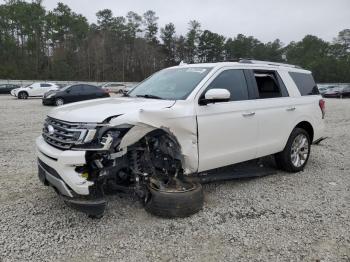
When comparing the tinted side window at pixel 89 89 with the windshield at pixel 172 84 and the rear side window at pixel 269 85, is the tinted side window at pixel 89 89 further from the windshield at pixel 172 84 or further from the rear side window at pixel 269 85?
the rear side window at pixel 269 85

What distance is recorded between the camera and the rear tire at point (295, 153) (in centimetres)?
611

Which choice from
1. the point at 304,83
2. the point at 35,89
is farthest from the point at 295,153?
the point at 35,89

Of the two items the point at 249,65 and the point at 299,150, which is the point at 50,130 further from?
the point at 299,150

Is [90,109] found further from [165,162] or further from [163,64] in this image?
[163,64]

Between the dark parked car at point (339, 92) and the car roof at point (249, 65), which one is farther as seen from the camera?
the dark parked car at point (339, 92)

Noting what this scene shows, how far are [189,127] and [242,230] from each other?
1.34m

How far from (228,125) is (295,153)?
2.08 metres

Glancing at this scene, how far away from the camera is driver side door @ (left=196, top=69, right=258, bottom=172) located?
459 cm

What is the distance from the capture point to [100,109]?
4160mm

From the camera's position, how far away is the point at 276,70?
6031 millimetres

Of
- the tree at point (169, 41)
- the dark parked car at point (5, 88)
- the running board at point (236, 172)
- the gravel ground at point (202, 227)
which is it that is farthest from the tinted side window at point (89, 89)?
the tree at point (169, 41)

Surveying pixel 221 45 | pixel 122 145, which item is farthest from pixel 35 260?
pixel 221 45

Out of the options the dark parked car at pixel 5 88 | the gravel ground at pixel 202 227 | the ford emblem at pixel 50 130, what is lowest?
the gravel ground at pixel 202 227

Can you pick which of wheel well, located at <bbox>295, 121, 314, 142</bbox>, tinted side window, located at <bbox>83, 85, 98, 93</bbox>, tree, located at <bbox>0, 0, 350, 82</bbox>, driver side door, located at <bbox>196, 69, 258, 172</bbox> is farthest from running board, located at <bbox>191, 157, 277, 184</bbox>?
tree, located at <bbox>0, 0, 350, 82</bbox>
